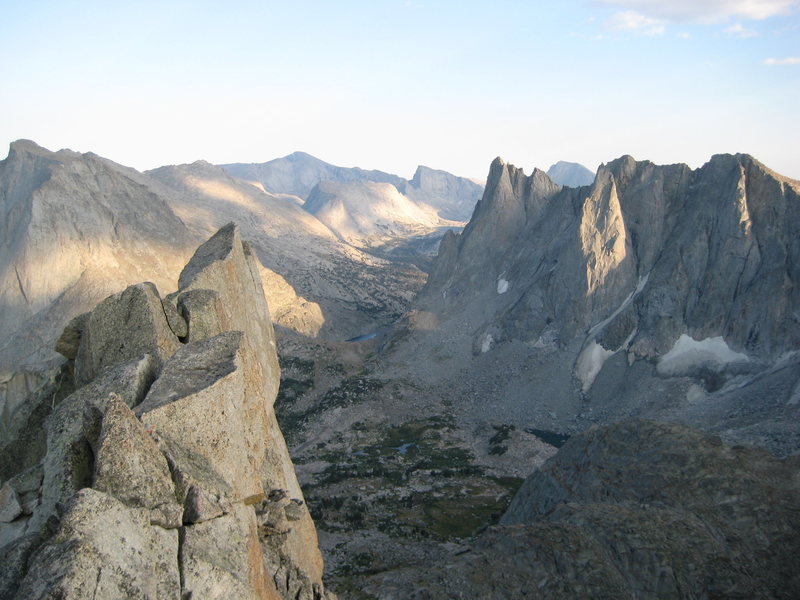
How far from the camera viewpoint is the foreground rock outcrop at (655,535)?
22109 millimetres

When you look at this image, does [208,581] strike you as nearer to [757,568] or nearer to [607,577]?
[607,577]

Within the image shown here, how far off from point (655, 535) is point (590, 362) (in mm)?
50989

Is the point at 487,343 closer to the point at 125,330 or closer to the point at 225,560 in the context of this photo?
the point at 125,330

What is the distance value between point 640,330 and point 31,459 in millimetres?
65003

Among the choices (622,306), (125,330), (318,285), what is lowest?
(318,285)

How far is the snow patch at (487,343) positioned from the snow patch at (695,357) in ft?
79.9

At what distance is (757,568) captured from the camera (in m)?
23.5

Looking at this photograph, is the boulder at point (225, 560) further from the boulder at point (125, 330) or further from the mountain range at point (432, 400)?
the boulder at point (125, 330)

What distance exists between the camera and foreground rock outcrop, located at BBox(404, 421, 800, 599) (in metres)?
22.1

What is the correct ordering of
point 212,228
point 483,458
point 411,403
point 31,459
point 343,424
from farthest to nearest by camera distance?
point 212,228 < point 411,403 < point 343,424 < point 483,458 < point 31,459

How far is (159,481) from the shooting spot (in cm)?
1034

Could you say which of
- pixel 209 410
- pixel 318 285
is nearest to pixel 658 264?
pixel 209 410

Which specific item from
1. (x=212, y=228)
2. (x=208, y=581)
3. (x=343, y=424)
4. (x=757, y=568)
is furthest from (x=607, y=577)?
(x=212, y=228)

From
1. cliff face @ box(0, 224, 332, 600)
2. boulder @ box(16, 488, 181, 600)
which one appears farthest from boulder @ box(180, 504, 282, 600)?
boulder @ box(16, 488, 181, 600)
